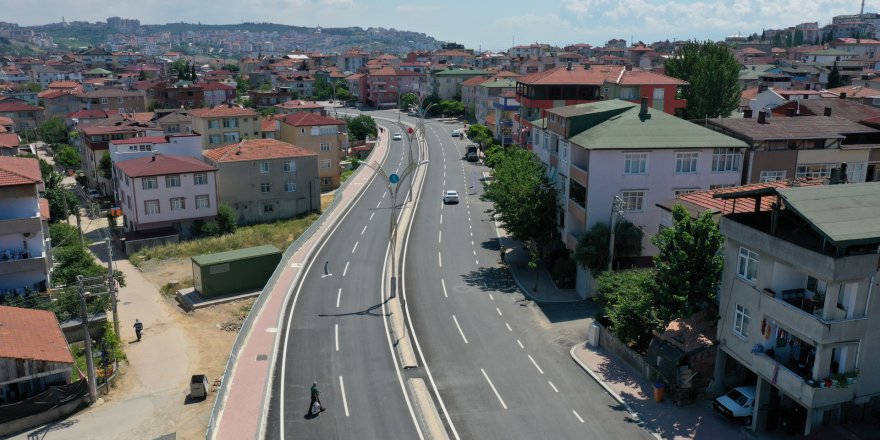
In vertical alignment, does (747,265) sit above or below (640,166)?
below

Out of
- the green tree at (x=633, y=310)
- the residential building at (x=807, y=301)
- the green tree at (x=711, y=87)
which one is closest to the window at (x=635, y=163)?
the green tree at (x=633, y=310)

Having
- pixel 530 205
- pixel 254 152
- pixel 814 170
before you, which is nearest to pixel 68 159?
pixel 254 152

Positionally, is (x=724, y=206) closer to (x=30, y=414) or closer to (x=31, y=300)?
(x=30, y=414)

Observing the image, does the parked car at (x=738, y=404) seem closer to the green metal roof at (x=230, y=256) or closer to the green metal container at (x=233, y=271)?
the green metal container at (x=233, y=271)

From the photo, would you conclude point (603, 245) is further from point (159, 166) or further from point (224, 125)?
point (224, 125)

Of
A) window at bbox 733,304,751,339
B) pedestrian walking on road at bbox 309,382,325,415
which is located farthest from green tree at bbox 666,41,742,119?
A: pedestrian walking on road at bbox 309,382,325,415

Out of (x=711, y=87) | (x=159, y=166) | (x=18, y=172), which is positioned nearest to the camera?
(x=18, y=172)
